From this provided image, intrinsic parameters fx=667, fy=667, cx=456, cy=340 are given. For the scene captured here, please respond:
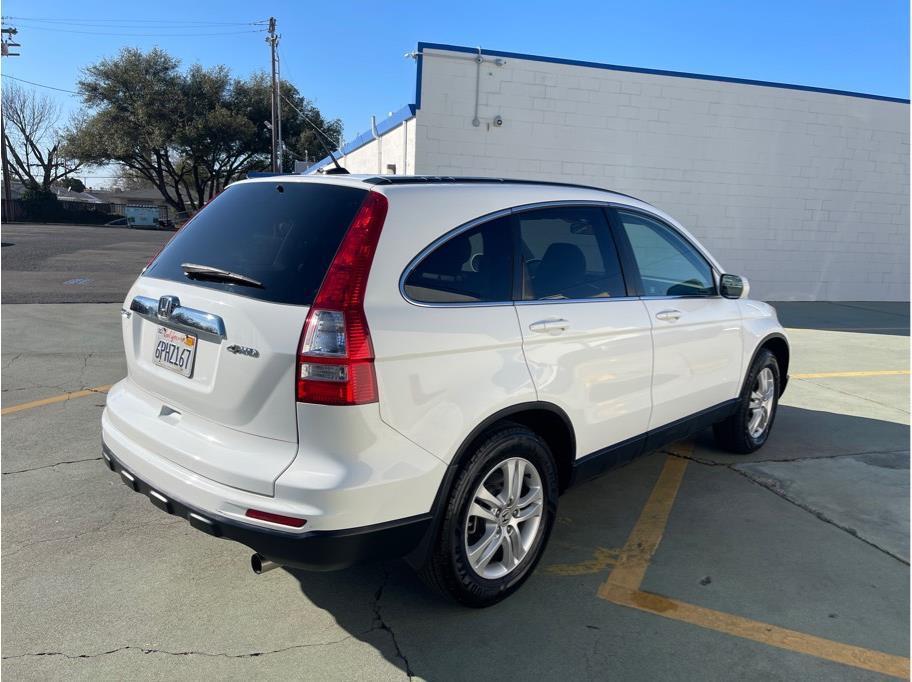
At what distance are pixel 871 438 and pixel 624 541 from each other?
123 inches

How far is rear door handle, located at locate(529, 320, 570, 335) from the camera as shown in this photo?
2.93m

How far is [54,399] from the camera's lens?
5.73 meters

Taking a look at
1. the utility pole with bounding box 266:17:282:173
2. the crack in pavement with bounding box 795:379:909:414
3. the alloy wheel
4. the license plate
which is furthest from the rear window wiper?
the utility pole with bounding box 266:17:282:173

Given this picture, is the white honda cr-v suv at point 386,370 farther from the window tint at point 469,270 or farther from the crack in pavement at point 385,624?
the crack in pavement at point 385,624

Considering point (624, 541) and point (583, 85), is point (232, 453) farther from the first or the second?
point (583, 85)

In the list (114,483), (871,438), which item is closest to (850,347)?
(871,438)

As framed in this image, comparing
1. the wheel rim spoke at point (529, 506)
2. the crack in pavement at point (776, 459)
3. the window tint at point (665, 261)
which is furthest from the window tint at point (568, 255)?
the crack in pavement at point (776, 459)

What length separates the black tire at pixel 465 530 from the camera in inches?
105

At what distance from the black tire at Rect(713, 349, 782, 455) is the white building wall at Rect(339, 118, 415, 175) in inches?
266

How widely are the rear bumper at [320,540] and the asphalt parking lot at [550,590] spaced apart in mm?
474

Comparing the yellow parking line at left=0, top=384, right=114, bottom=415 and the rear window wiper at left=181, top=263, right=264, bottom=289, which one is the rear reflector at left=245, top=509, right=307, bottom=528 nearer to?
the rear window wiper at left=181, top=263, right=264, bottom=289

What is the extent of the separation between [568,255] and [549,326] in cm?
56

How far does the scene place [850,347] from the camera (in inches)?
388

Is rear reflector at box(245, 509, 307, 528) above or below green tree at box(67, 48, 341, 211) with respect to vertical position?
below
